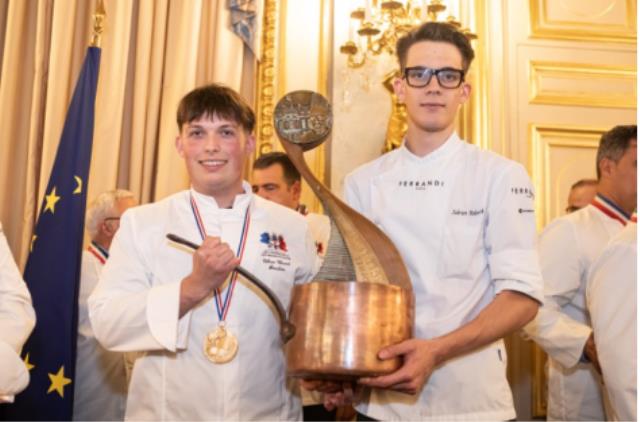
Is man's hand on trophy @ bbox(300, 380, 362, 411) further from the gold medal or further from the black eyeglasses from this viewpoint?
the black eyeglasses

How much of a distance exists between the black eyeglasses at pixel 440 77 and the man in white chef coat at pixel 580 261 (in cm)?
127

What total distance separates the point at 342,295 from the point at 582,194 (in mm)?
2797

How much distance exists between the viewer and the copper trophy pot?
1673mm

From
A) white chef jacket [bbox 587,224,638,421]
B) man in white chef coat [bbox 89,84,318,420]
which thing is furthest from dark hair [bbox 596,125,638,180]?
man in white chef coat [bbox 89,84,318,420]

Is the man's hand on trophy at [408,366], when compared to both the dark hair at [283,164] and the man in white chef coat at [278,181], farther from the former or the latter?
the dark hair at [283,164]

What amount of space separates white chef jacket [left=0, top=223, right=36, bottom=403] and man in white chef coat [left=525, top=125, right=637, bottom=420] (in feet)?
5.95

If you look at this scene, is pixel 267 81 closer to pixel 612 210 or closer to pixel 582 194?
pixel 582 194

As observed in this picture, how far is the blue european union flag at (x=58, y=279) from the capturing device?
3.09 m

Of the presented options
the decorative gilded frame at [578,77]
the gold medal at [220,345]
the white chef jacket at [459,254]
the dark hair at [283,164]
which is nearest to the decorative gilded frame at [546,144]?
the decorative gilded frame at [578,77]

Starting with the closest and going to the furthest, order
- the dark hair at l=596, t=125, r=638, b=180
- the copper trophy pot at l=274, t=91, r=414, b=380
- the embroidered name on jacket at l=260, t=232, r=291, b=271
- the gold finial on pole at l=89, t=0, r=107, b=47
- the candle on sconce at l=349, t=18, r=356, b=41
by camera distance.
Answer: the copper trophy pot at l=274, t=91, r=414, b=380 → the embroidered name on jacket at l=260, t=232, r=291, b=271 → the dark hair at l=596, t=125, r=638, b=180 → the gold finial on pole at l=89, t=0, r=107, b=47 → the candle on sconce at l=349, t=18, r=356, b=41

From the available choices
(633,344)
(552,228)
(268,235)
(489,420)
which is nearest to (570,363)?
(552,228)

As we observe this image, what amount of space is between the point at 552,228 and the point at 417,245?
138cm

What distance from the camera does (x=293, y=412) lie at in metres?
2.19

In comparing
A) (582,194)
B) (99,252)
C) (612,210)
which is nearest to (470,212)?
(612,210)
